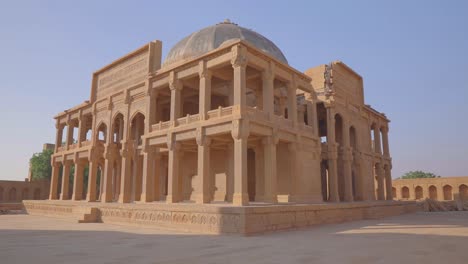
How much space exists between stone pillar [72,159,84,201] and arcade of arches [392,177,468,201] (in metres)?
44.8

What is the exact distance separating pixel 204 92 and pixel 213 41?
24.8 feet

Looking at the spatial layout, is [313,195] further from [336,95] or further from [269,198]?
[336,95]

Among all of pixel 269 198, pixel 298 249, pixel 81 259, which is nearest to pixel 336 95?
pixel 269 198

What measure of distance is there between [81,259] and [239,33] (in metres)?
20.8

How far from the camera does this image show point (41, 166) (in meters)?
49.4

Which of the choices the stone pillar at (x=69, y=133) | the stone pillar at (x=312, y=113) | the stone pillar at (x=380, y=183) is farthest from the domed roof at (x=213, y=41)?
the stone pillar at (x=380, y=183)

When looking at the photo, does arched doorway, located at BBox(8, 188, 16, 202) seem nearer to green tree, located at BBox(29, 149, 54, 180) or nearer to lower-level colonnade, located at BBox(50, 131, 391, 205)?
green tree, located at BBox(29, 149, 54, 180)

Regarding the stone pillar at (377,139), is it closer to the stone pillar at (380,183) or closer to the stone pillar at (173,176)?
the stone pillar at (380,183)

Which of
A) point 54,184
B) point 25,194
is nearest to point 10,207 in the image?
point 54,184

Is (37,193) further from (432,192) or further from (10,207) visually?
(432,192)

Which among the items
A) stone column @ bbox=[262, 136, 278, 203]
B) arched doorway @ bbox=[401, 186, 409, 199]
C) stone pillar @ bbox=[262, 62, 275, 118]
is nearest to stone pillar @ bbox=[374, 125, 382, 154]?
stone pillar @ bbox=[262, 62, 275, 118]

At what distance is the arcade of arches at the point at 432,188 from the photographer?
156 ft

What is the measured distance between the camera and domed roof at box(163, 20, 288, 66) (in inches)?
968

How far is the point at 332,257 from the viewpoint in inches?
309
